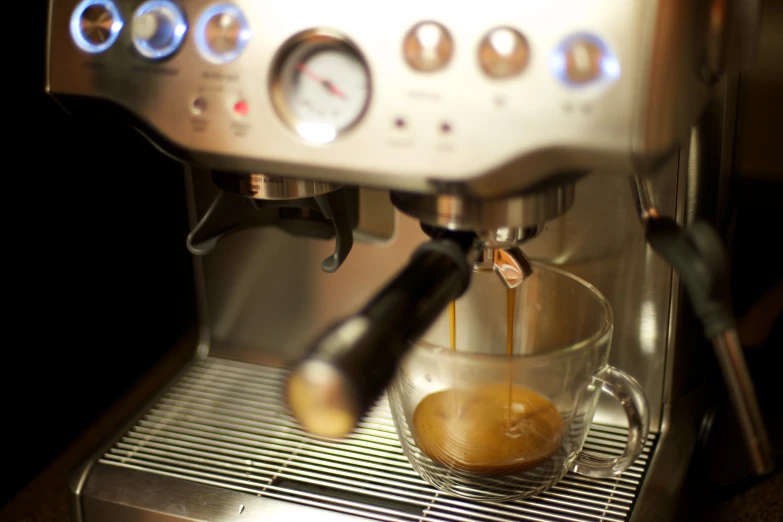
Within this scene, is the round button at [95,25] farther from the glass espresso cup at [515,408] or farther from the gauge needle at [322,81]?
the glass espresso cup at [515,408]

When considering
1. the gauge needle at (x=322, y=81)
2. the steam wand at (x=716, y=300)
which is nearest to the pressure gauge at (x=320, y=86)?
the gauge needle at (x=322, y=81)

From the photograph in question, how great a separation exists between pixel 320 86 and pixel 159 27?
7 centimetres

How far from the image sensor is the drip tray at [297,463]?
1.55 ft

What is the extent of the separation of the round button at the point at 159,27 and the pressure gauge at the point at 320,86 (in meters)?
0.05

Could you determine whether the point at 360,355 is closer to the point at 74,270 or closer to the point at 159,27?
the point at 159,27

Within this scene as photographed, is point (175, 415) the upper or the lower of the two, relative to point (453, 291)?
lower

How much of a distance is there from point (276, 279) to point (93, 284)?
0.13m

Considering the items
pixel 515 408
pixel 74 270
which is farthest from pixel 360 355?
pixel 74 270

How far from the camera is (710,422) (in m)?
0.57

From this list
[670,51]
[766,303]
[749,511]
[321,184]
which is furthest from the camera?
[766,303]

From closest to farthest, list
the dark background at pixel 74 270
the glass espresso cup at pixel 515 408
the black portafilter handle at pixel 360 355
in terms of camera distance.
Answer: the black portafilter handle at pixel 360 355 → the glass espresso cup at pixel 515 408 → the dark background at pixel 74 270

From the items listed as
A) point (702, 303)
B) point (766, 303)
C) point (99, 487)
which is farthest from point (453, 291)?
point (766, 303)

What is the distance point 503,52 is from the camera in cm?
31

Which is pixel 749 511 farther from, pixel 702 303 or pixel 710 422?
pixel 702 303
